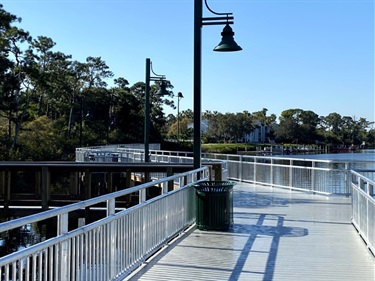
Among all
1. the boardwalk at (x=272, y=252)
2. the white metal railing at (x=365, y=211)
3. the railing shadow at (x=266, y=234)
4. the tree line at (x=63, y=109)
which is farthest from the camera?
the tree line at (x=63, y=109)

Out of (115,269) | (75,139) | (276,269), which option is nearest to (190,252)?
(276,269)

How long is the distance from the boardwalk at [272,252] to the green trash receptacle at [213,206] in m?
0.19

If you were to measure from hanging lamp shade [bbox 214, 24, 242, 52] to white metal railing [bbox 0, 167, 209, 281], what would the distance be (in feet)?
9.49

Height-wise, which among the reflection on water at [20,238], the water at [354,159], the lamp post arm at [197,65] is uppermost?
the lamp post arm at [197,65]

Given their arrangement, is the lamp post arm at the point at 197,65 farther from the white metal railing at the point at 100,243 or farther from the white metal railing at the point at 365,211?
the white metal railing at the point at 365,211

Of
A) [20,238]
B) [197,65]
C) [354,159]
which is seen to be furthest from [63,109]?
[197,65]

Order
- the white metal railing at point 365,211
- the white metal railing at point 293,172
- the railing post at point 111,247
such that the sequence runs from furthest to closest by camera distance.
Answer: the white metal railing at point 293,172 → the white metal railing at point 365,211 → the railing post at point 111,247

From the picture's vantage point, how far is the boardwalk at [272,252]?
6.20m

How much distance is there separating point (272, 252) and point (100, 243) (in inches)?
133

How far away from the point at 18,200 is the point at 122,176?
677 inches

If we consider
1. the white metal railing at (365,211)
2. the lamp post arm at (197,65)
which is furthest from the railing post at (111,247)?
the lamp post arm at (197,65)

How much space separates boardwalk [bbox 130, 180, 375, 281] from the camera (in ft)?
20.3

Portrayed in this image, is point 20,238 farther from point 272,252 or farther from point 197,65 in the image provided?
point 272,252

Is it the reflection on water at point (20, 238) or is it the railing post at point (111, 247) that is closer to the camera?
the railing post at point (111, 247)
